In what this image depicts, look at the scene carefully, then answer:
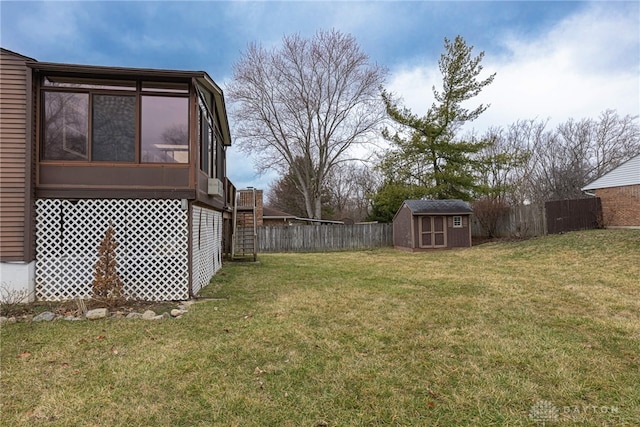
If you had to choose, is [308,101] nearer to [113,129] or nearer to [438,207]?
[438,207]

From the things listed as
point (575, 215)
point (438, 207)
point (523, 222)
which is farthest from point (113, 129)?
point (523, 222)

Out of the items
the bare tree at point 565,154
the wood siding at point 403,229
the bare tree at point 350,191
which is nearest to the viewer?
the wood siding at point 403,229

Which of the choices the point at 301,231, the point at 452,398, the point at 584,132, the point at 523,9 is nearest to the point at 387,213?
the point at 301,231

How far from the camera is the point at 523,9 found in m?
9.84

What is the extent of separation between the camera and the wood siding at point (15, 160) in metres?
5.72

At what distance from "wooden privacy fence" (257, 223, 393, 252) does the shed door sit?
3740mm

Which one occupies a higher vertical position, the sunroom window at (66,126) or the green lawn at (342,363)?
the sunroom window at (66,126)

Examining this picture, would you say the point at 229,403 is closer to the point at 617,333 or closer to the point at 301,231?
the point at 617,333

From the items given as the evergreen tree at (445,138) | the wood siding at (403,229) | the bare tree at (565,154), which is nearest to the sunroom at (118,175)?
the wood siding at (403,229)

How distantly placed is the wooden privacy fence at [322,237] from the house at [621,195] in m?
10.5

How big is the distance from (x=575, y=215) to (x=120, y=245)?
18228 millimetres

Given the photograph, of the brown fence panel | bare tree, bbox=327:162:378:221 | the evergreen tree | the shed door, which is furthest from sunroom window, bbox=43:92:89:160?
bare tree, bbox=327:162:378:221

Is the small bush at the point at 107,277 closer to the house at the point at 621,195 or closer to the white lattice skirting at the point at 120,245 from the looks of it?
the white lattice skirting at the point at 120,245

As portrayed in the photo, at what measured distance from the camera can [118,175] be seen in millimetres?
6105
